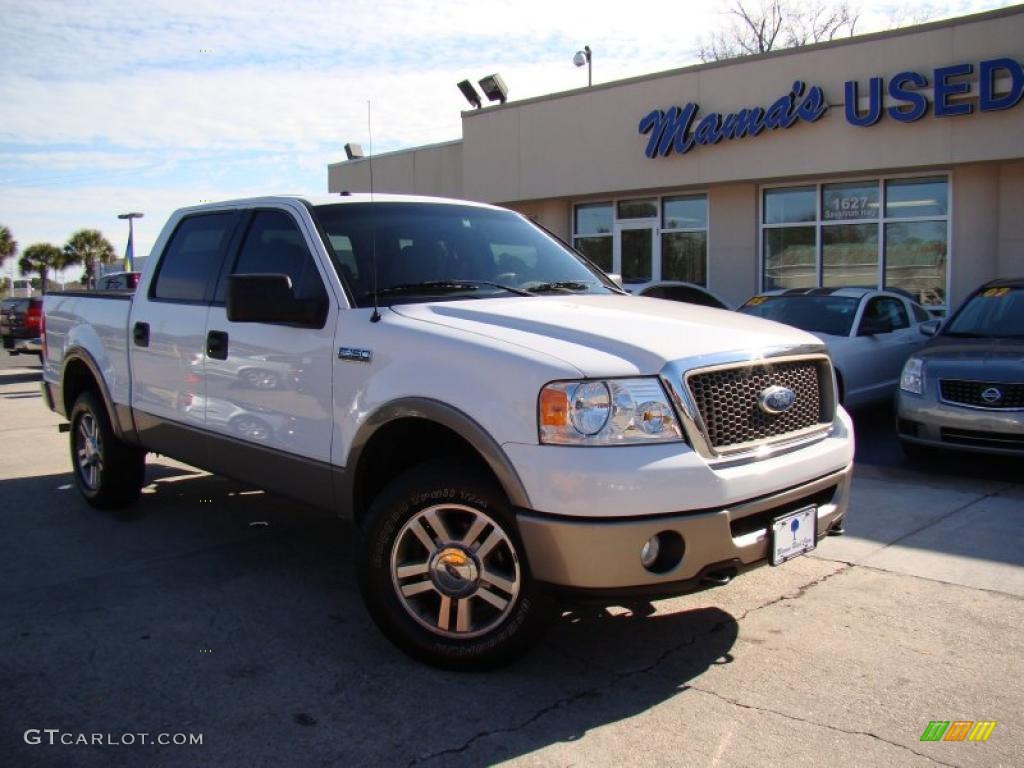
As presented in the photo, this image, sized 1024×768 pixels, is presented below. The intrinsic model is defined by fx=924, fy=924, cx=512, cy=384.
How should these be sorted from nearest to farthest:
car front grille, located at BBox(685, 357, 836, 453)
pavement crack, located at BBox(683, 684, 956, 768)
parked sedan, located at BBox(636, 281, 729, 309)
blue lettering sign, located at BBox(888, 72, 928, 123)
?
pavement crack, located at BBox(683, 684, 956, 768) → car front grille, located at BBox(685, 357, 836, 453) → parked sedan, located at BBox(636, 281, 729, 309) → blue lettering sign, located at BBox(888, 72, 928, 123)

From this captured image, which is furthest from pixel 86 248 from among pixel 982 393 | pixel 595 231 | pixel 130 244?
pixel 982 393

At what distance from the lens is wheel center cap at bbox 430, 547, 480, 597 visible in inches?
140

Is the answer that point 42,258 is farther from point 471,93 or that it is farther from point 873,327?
point 873,327

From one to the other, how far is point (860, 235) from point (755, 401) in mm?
12692

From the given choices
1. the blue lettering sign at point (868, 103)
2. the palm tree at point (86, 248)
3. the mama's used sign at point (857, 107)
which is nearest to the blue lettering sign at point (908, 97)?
the mama's used sign at point (857, 107)

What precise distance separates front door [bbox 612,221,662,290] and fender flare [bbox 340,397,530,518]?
47.0ft

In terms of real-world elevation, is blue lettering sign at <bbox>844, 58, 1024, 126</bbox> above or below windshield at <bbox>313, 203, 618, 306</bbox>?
above

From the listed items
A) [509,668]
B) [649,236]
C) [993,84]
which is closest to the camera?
[509,668]

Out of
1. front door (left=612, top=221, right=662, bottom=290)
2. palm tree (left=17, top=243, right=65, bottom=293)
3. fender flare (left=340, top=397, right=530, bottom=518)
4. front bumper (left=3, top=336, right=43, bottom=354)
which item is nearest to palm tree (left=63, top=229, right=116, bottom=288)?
palm tree (left=17, top=243, right=65, bottom=293)

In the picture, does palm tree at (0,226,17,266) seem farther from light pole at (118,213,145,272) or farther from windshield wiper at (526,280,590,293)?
windshield wiper at (526,280,590,293)

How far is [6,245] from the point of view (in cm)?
6269

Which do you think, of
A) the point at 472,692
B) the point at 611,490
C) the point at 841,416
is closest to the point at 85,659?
the point at 472,692

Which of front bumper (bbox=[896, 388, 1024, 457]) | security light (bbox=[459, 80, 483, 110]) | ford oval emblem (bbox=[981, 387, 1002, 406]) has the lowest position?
front bumper (bbox=[896, 388, 1024, 457])

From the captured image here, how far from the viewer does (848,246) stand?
15305mm
